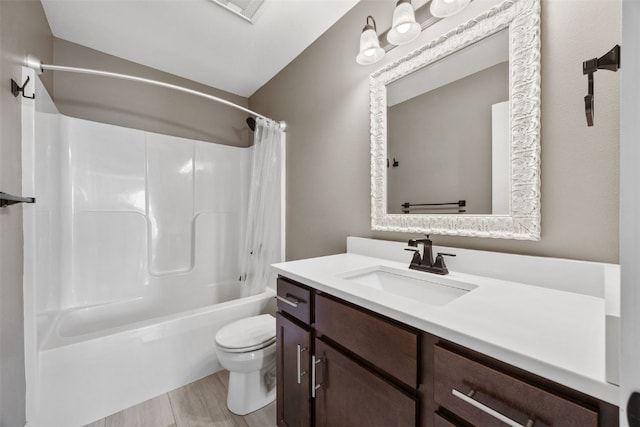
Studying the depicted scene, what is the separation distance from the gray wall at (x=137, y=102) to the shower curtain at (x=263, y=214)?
75cm

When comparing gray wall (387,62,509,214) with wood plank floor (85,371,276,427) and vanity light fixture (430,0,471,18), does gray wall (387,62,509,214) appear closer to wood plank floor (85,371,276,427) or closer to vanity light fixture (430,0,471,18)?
vanity light fixture (430,0,471,18)

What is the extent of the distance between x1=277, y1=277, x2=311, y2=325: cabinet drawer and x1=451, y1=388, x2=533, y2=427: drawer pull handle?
581 mm

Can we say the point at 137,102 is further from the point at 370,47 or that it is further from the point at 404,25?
the point at 404,25

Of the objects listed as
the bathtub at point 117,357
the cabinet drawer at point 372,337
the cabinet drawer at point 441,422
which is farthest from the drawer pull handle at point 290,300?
the bathtub at point 117,357

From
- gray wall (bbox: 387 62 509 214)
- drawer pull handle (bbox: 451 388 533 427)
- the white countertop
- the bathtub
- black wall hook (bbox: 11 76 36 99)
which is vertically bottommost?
the bathtub

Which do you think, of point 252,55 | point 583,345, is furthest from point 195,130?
point 583,345

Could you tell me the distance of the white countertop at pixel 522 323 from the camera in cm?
48

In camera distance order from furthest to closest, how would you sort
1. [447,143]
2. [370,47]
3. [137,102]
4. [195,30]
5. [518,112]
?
[137,102]
[195,30]
[370,47]
[447,143]
[518,112]

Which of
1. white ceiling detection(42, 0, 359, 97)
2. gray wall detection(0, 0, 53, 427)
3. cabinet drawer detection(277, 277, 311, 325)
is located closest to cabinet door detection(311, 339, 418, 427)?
cabinet drawer detection(277, 277, 311, 325)

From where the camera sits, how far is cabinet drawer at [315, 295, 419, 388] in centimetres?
71

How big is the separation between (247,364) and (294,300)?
633 mm

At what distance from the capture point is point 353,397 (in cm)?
87

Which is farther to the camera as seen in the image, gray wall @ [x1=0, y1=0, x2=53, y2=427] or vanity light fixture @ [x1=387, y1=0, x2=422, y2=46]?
vanity light fixture @ [x1=387, y1=0, x2=422, y2=46]

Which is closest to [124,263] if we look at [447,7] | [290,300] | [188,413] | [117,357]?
[117,357]
